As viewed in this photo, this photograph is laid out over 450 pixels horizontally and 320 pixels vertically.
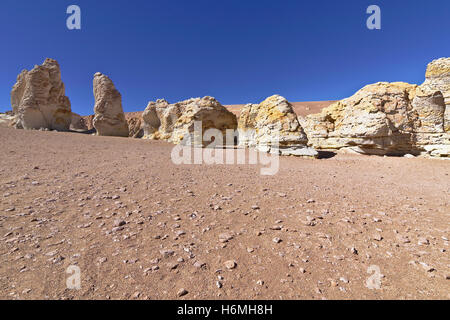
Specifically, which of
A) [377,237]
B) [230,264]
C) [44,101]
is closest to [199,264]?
[230,264]

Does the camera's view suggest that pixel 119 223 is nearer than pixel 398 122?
Yes

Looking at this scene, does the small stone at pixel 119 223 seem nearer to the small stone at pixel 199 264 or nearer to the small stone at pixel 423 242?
the small stone at pixel 199 264

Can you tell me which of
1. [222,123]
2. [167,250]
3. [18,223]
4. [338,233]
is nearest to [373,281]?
[338,233]

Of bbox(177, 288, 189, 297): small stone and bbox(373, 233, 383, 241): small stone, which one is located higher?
bbox(373, 233, 383, 241): small stone

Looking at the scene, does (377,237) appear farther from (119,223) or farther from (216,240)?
(119,223)

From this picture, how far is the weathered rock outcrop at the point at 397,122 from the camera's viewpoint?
10531 mm

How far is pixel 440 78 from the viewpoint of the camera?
11.0 meters

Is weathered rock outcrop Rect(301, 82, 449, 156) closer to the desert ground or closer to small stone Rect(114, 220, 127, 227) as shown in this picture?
the desert ground

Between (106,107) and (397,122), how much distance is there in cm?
2800

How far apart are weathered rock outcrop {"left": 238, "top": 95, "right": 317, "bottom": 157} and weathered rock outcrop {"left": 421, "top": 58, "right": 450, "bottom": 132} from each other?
28.7 ft

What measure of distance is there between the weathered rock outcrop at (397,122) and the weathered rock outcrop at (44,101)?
31589 millimetres

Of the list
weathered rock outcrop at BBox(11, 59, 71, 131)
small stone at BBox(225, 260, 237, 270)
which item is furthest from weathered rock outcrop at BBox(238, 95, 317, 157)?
weathered rock outcrop at BBox(11, 59, 71, 131)

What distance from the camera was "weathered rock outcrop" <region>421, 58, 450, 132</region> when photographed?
421 inches

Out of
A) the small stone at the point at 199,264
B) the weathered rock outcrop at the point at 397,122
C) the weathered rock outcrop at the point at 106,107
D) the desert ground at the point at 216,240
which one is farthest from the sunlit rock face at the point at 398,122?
the weathered rock outcrop at the point at 106,107
